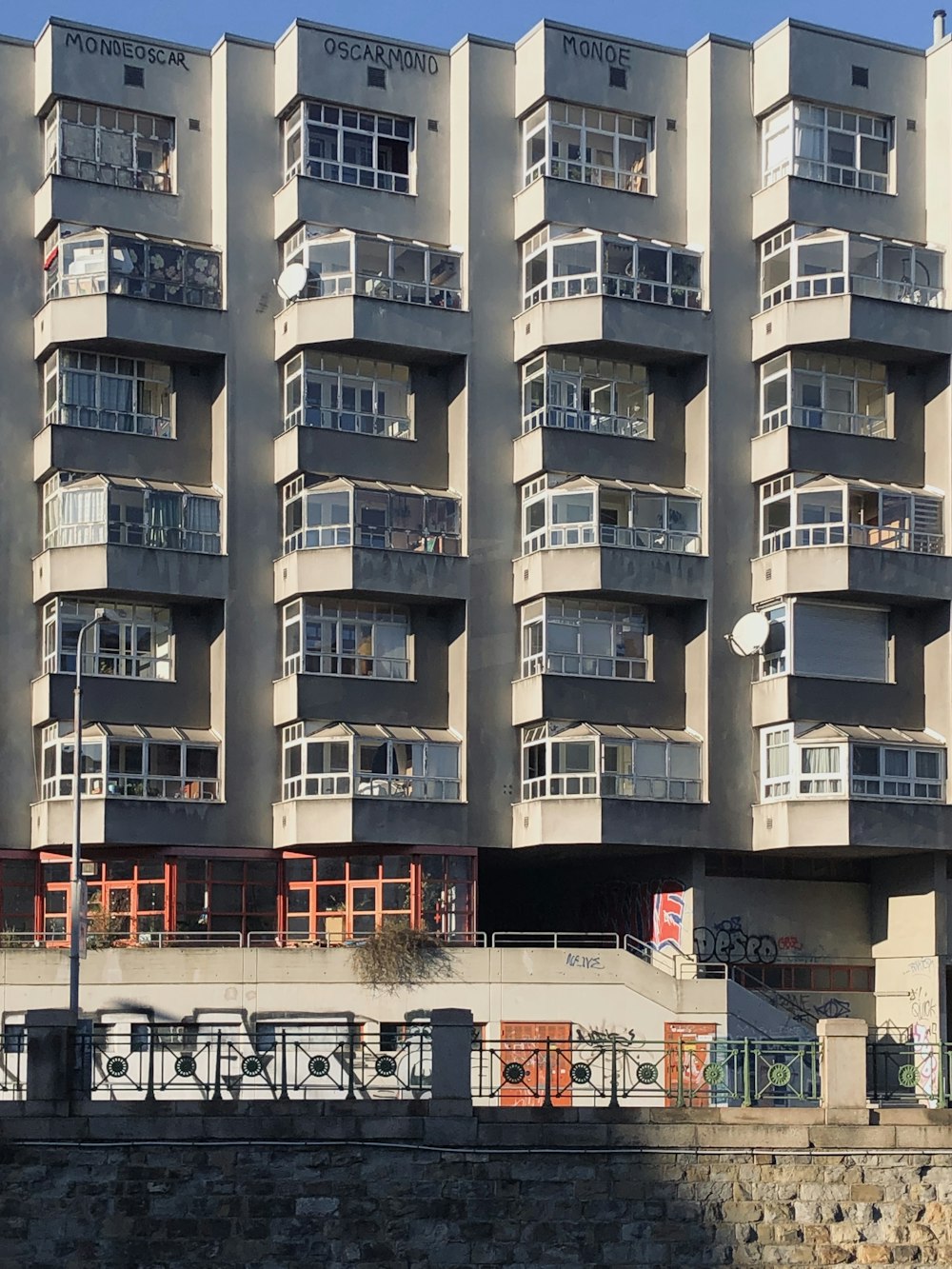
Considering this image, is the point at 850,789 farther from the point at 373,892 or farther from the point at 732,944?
the point at 373,892

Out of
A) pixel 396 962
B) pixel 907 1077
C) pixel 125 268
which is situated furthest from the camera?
pixel 125 268

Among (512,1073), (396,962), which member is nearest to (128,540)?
(396,962)

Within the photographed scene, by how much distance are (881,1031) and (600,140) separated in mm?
25692

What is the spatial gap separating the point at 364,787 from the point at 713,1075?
20.2 m

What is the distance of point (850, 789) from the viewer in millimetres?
59531

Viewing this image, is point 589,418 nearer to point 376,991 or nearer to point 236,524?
point 236,524

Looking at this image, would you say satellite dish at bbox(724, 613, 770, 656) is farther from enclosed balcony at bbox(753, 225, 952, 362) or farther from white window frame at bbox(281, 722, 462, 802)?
white window frame at bbox(281, 722, 462, 802)

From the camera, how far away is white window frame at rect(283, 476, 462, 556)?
2331 inches

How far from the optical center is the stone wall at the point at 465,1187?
119ft

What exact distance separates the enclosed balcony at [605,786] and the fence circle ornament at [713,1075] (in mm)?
19069

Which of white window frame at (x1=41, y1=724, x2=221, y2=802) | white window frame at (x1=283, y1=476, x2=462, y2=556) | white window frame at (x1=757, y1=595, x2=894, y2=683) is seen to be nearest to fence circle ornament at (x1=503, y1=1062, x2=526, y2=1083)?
white window frame at (x1=41, y1=724, x2=221, y2=802)

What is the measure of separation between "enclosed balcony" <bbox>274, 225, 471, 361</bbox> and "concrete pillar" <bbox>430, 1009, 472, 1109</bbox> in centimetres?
2643

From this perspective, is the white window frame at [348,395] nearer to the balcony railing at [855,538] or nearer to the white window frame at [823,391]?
the white window frame at [823,391]

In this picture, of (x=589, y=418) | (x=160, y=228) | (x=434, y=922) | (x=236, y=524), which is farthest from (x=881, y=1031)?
(x=160, y=228)
